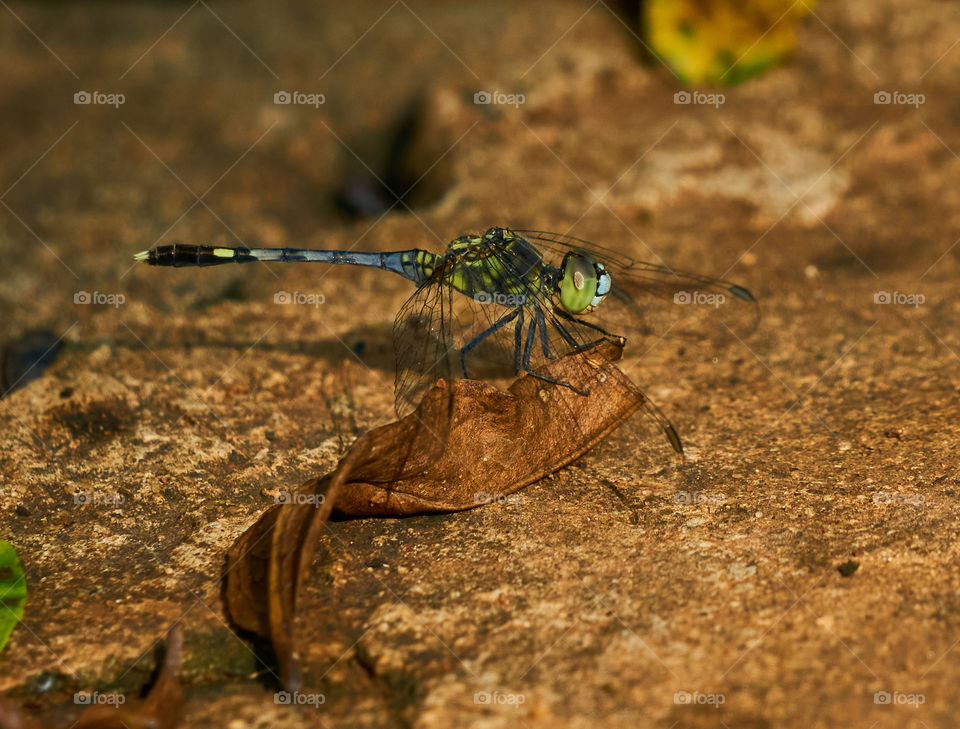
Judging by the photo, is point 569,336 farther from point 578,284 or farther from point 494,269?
point 494,269

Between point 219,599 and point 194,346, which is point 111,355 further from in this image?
point 219,599

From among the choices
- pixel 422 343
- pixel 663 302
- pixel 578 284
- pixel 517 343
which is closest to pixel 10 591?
pixel 422 343

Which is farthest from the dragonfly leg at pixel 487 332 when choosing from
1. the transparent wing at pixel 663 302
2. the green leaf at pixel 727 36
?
the green leaf at pixel 727 36

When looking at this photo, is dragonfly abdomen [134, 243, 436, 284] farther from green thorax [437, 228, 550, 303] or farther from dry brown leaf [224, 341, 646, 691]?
dry brown leaf [224, 341, 646, 691]

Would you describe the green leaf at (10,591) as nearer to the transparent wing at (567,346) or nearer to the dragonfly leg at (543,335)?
the transparent wing at (567,346)

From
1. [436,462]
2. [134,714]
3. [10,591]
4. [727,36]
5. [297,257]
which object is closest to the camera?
[134,714]

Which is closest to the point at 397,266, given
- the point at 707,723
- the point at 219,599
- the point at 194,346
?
the point at 194,346

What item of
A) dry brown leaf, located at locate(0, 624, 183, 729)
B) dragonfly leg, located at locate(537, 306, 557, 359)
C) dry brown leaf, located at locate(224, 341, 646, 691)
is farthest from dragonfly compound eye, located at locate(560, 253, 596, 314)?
dry brown leaf, located at locate(0, 624, 183, 729)
